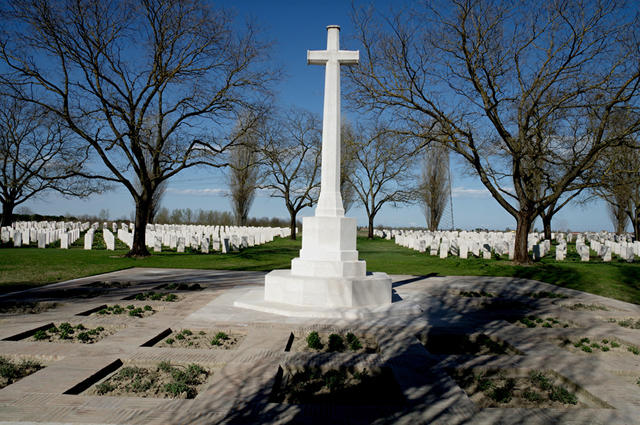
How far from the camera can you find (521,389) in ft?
11.5

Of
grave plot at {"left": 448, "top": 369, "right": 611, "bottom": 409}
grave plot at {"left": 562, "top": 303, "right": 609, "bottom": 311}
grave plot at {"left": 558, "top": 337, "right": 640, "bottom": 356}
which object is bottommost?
grave plot at {"left": 562, "top": 303, "right": 609, "bottom": 311}

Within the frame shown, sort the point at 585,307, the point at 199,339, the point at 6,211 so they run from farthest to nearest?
1. the point at 6,211
2. the point at 585,307
3. the point at 199,339

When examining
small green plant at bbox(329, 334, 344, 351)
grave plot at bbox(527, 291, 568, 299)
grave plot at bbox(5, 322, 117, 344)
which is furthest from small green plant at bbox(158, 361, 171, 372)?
grave plot at bbox(527, 291, 568, 299)

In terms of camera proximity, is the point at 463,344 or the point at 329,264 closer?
the point at 463,344

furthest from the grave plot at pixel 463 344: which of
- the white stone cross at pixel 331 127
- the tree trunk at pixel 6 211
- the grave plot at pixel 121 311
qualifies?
the tree trunk at pixel 6 211

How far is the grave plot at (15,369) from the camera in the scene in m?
3.43

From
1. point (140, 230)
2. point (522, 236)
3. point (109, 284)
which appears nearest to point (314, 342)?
point (109, 284)

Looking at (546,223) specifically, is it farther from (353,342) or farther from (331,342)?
(331,342)

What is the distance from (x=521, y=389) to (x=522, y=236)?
1220cm

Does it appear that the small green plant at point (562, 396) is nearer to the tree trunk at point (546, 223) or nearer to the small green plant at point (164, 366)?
the small green plant at point (164, 366)

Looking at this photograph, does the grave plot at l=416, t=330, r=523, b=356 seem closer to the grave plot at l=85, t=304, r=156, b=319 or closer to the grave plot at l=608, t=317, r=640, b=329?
the grave plot at l=608, t=317, r=640, b=329

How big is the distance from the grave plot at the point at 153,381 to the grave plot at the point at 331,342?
119 cm

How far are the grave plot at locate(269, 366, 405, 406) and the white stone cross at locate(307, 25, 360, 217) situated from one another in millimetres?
3637

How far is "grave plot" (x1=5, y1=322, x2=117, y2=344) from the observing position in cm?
464
